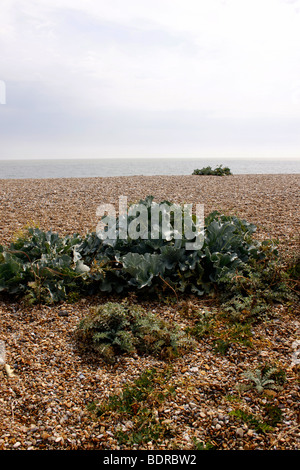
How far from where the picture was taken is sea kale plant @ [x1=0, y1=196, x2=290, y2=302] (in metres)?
3.80

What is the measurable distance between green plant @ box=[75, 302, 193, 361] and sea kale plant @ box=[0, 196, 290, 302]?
22.0 inches

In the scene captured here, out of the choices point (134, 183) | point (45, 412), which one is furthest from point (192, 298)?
point (134, 183)

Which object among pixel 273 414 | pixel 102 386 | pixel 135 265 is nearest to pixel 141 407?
pixel 102 386

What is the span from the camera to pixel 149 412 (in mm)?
2289

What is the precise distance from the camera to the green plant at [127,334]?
291 cm

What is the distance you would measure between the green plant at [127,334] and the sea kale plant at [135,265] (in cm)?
56

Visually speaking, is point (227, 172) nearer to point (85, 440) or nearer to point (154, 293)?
point (154, 293)

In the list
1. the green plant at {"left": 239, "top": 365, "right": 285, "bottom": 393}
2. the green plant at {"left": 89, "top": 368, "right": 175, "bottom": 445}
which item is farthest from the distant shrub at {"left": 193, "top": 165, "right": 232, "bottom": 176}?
the green plant at {"left": 89, "top": 368, "right": 175, "bottom": 445}

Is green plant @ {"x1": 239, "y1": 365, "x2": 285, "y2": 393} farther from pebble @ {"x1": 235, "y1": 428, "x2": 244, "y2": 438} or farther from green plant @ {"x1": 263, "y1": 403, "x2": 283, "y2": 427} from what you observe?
pebble @ {"x1": 235, "y1": 428, "x2": 244, "y2": 438}

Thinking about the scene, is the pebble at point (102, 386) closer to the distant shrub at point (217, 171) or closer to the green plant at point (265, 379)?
the green plant at point (265, 379)

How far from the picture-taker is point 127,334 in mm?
2957

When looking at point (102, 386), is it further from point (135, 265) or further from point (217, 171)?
point (217, 171)

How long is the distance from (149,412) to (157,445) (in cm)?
22

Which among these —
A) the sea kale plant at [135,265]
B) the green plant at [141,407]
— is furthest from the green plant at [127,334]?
the sea kale plant at [135,265]
